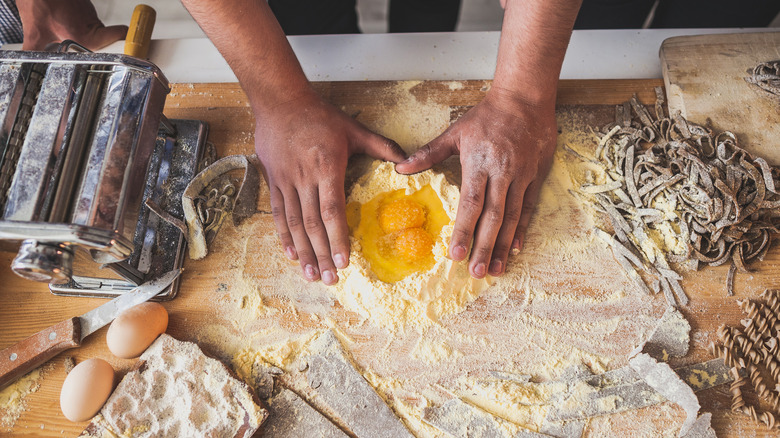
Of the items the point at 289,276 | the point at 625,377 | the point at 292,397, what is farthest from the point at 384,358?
the point at 625,377

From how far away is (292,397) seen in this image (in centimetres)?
168

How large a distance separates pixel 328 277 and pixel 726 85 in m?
1.80

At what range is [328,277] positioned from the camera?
1777 millimetres

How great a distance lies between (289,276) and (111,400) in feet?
2.36

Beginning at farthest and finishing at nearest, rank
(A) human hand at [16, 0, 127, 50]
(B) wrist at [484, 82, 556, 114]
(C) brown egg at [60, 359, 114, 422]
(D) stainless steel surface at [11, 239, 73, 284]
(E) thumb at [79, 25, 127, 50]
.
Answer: (E) thumb at [79, 25, 127, 50], (A) human hand at [16, 0, 127, 50], (B) wrist at [484, 82, 556, 114], (C) brown egg at [60, 359, 114, 422], (D) stainless steel surface at [11, 239, 73, 284]

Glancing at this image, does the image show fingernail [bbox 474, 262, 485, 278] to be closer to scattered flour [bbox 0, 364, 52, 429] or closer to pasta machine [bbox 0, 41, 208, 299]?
pasta machine [bbox 0, 41, 208, 299]

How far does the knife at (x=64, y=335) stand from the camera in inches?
67.9

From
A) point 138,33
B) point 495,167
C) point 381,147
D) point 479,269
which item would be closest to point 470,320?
point 479,269

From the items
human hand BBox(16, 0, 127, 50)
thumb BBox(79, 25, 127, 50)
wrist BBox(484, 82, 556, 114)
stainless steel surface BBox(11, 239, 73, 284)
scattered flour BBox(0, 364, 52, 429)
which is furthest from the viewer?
thumb BBox(79, 25, 127, 50)

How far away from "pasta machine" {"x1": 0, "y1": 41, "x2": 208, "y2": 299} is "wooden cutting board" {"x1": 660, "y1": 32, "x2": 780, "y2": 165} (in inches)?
79.2

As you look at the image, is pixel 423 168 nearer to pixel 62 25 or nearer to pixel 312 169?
pixel 312 169

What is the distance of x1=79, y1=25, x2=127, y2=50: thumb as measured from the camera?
228 cm

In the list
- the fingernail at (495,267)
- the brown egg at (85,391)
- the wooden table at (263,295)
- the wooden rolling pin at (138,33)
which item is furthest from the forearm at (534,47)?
the brown egg at (85,391)

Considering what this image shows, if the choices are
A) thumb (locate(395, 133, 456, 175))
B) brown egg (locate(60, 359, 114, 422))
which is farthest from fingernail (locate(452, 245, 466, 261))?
brown egg (locate(60, 359, 114, 422))
